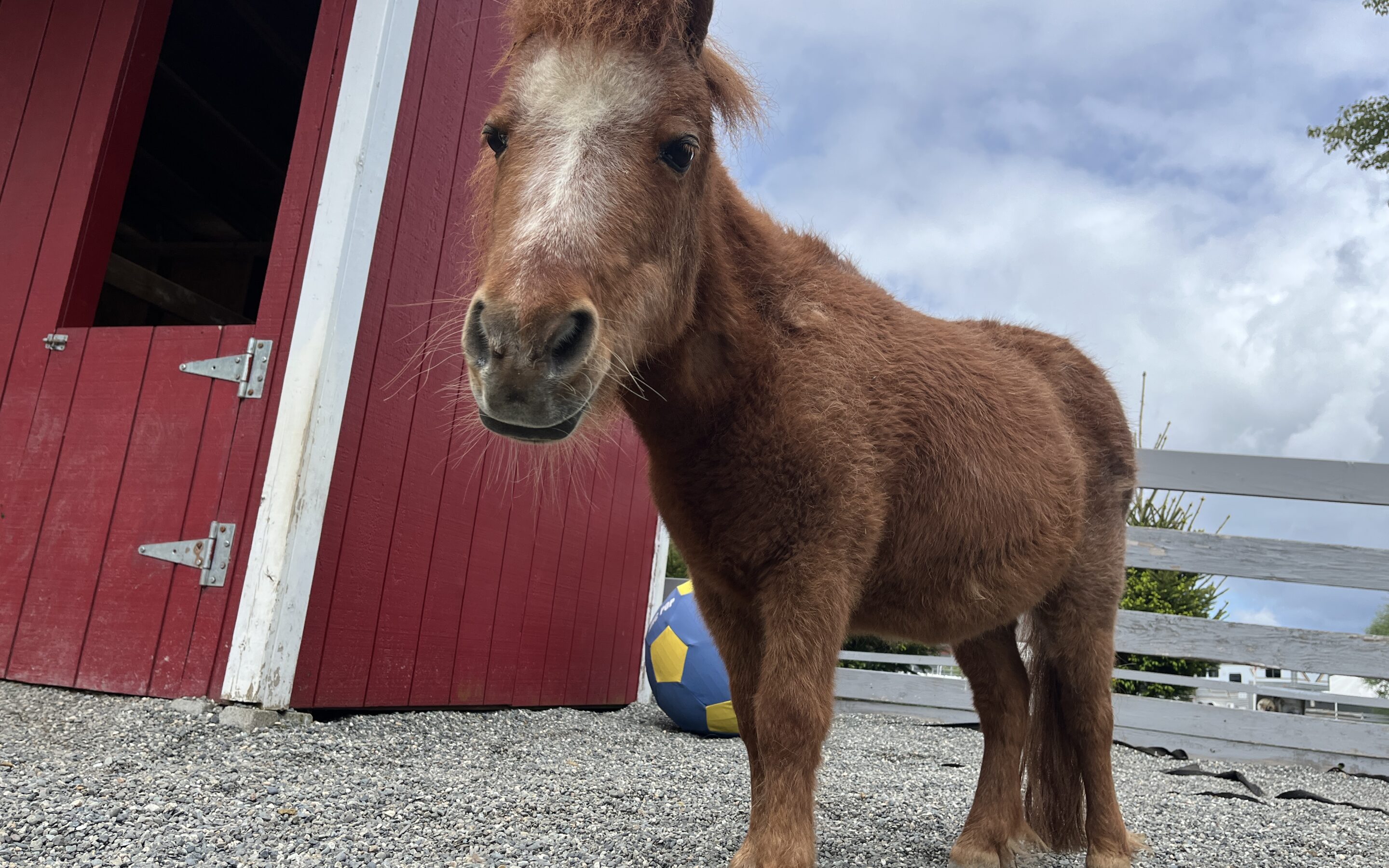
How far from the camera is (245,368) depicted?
3674mm

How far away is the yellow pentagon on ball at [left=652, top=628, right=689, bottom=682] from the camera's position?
5.14m

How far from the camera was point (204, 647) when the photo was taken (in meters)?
3.41

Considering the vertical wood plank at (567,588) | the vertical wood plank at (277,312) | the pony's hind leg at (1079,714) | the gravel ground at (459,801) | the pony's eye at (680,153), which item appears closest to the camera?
the pony's eye at (680,153)

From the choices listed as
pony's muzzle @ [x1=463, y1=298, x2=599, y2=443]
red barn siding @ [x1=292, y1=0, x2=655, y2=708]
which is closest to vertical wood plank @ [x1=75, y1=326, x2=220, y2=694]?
red barn siding @ [x1=292, y1=0, x2=655, y2=708]

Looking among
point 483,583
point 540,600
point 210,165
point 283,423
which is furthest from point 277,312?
point 210,165

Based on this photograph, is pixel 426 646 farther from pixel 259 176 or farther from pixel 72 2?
pixel 259 176

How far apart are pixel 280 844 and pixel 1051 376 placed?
2.93m

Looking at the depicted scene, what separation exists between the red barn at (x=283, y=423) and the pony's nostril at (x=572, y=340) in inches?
65.0

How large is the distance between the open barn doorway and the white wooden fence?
7.00 m

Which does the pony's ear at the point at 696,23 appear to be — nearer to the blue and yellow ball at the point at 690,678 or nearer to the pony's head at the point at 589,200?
the pony's head at the point at 589,200

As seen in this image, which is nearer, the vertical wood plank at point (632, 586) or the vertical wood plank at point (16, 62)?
the vertical wood plank at point (16, 62)

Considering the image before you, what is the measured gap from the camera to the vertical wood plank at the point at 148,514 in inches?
140

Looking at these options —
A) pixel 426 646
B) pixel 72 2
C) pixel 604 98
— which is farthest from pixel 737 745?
pixel 72 2

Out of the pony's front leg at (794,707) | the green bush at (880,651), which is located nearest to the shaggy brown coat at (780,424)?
the pony's front leg at (794,707)
